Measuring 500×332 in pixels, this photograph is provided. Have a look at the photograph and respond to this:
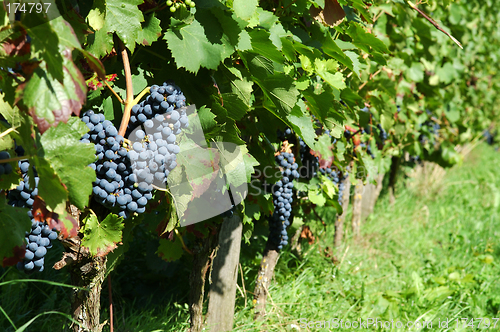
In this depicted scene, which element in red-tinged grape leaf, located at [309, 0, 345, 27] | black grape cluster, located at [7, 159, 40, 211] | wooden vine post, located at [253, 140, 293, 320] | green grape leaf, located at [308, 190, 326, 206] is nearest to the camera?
black grape cluster, located at [7, 159, 40, 211]

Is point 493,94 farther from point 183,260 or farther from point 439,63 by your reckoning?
point 183,260

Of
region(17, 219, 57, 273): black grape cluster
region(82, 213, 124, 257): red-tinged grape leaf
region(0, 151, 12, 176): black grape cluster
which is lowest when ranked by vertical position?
region(17, 219, 57, 273): black grape cluster

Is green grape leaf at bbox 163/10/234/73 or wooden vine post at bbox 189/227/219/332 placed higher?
green grape leaf at bbox 163/10/234/73

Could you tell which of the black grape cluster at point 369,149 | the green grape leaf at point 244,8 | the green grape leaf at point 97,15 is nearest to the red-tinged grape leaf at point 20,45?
the green grape leaf at point 97,15

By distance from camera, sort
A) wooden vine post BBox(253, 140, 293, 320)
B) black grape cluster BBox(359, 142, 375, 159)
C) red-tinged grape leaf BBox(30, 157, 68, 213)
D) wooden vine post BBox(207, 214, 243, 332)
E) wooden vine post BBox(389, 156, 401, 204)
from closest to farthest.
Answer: red-tinged grape leaf BBox(30, 157, 68, 213)
wooden vine post BBox(207, 214, 243, 332)
wooden vine post BBox(253, 140, 293, 320)
black grape cluster BBox(359, 142, 375, 159)
wooden vine post BBox(389, 156, 401, 204)

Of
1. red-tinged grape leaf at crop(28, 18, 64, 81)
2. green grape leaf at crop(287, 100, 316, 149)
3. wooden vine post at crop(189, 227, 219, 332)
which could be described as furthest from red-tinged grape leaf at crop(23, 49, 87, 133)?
wooden vine post at crop(189, 227, 219, 332)

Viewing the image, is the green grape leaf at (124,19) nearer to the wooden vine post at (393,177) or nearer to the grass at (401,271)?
the grass at (401,271)

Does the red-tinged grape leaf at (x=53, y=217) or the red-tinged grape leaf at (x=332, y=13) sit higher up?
the red-tinged grape leaf at (x=332, y=13)

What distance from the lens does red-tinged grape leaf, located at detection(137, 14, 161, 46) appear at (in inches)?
52.3

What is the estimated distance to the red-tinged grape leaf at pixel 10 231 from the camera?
1.11 meters

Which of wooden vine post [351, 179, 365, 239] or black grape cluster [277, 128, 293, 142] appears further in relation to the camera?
wooden vine post [351, 179, 365, 239]

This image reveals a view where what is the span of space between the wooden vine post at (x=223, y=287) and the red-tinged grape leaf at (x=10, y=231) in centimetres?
124

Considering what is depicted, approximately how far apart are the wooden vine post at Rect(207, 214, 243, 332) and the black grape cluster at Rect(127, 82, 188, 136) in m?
1.05

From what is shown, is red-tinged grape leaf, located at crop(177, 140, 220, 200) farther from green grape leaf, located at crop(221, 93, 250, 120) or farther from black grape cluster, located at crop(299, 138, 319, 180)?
black grape cluster, located at crop(299, 138, 319, 180)
